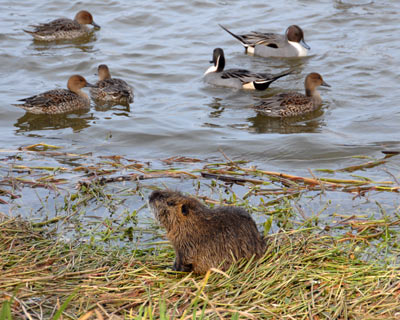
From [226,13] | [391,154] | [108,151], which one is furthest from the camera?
[226,13]

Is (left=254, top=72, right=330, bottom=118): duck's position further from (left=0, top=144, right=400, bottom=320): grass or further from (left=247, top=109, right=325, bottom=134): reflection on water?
(left=0, top=144, right=400, bottom=320): grass

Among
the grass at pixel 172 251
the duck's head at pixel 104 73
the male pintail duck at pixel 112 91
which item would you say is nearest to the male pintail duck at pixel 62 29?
the duck's head at pixel 104 73

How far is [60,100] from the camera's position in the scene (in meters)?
10.5

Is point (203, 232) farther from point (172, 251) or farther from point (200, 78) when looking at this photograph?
point (200, 78)

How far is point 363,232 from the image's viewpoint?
4738mm

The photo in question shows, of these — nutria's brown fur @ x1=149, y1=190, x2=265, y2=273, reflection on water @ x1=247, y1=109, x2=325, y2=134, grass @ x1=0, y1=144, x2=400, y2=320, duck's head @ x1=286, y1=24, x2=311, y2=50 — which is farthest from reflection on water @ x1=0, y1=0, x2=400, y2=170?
nutria's brown fur @ x1=149, y1=190, x2=265, y2=273

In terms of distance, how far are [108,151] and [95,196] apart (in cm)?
283

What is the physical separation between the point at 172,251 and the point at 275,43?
32.4 ft

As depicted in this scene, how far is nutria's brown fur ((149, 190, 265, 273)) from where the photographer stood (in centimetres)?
410

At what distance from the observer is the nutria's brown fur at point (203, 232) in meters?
4.10

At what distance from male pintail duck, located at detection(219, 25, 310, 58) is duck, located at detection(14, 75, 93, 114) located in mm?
4095

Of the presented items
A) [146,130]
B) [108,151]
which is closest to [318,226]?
[108,151]

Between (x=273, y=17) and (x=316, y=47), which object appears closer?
(x=316, y=47)

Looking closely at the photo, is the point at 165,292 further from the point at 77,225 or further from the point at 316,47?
the point at 316,47
